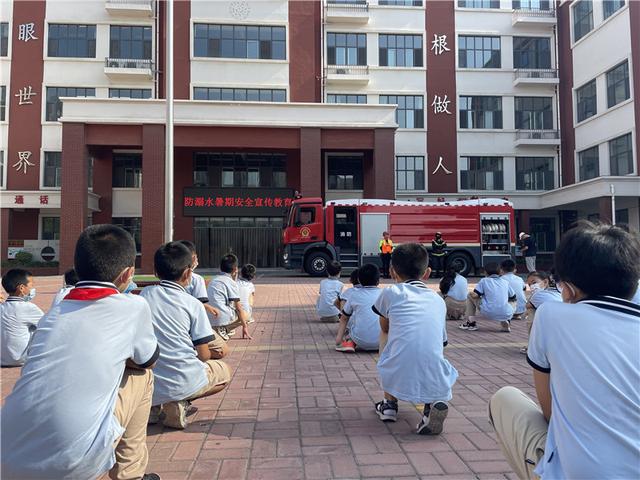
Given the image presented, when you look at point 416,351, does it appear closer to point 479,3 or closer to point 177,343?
point 177,343

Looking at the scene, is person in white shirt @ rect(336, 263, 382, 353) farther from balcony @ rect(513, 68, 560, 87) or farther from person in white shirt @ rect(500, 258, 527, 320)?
balcony @ rect(513, 68, 560, 87)

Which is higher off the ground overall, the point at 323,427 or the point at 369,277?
the point at 369,277

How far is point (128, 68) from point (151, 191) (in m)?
8.18

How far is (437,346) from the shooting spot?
3.34 metres

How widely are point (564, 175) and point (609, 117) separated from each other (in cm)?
455

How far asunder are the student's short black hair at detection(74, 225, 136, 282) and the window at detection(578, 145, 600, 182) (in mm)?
25520

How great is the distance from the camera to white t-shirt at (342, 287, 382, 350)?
5.62 metres

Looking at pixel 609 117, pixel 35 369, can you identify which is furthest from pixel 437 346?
pixel 609 117

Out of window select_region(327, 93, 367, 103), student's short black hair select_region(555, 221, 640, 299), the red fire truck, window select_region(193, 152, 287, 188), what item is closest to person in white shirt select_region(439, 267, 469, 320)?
student's short black hair select_region(555, 221, 640, 299)

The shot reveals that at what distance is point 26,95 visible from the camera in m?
23.7

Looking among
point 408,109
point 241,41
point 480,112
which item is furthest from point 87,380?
point 480,112

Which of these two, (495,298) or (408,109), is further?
(408,109)

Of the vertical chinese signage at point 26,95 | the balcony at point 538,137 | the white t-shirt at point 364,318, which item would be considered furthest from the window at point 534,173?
the vertical chinese signage at point 26,95

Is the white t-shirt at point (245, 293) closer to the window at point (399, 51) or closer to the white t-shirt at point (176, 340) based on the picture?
the white t-shirt at point (176, 340)
